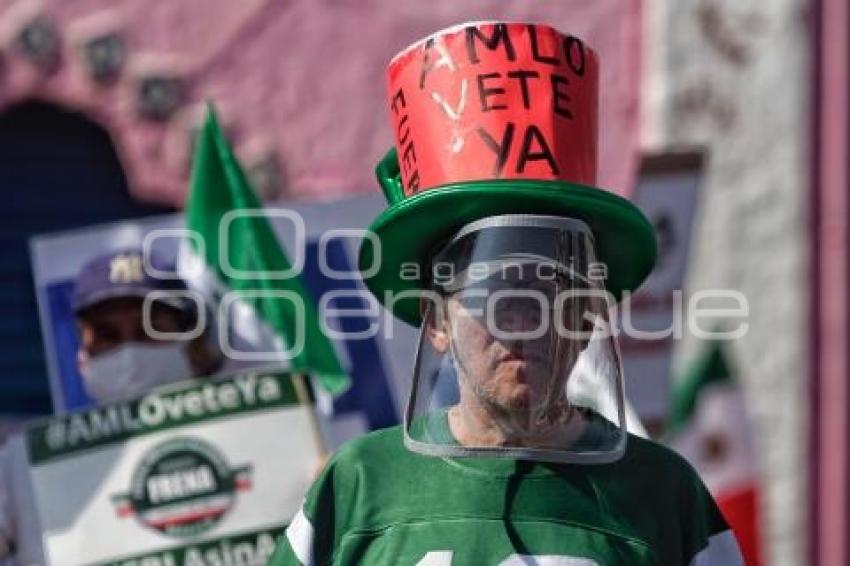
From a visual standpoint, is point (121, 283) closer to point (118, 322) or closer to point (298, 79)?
point (118, 322)

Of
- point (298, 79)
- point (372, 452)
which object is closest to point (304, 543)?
point (372, 452)

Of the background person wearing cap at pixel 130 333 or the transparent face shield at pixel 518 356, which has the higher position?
the transparent face shield at pixel 518 356

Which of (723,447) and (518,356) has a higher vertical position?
(518,356)

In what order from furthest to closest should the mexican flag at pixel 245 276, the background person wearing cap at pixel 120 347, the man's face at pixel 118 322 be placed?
the mexican flag at pixel 245 276 → the man's face at pixel 118 322 → the background person wearing cap at pixel 120 347

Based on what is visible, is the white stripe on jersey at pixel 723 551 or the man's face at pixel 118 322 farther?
the man's face at pixel 118 322

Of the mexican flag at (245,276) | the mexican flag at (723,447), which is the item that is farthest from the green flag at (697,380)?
the mexican flag at (245,276)

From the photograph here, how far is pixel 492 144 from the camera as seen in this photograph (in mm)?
2391

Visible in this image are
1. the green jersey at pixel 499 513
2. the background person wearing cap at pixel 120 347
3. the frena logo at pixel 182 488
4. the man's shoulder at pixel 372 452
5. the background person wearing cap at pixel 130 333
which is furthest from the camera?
the background person wearing cap at pixel 130 333

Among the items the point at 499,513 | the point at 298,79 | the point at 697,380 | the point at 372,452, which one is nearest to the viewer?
the point at 499,513

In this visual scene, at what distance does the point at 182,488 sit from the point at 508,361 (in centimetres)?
145

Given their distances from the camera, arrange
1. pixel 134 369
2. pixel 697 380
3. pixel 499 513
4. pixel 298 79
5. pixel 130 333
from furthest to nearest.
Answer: pixel 298 79 → pixel 697 380 → pixel 130 333 → pixel 134 369 → pixel 499 513

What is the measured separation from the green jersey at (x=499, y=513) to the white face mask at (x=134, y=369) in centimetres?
145

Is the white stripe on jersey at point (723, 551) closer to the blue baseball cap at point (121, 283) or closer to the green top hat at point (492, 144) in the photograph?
the green top hat at point (492, 144)

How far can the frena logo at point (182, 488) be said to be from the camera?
353 centimetres
